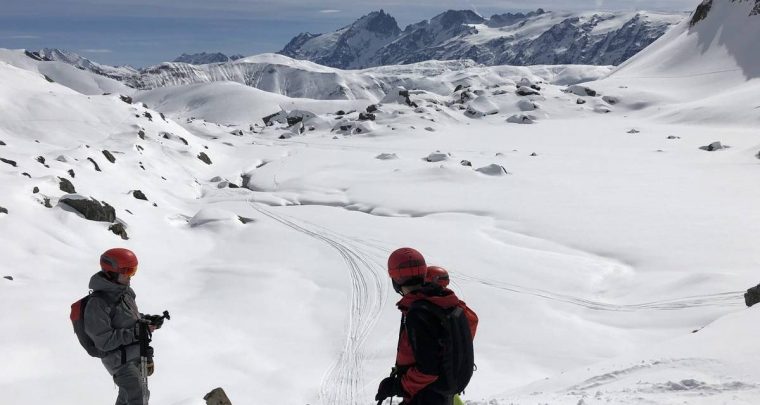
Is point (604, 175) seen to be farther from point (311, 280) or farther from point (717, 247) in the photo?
point (311, 280)

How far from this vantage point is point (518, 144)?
6372 cm

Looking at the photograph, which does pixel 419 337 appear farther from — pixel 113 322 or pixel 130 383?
pixel 130 383

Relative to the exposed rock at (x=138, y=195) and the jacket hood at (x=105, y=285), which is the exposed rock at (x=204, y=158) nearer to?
the exposed rock at (x=138, y=195)

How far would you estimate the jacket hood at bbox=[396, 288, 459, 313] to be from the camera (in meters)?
4.66

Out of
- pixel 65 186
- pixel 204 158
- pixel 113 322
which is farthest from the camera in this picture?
pixel 204 158

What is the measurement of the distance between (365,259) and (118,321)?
55.7ft

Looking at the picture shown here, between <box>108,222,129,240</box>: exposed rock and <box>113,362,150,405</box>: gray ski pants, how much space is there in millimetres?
17572

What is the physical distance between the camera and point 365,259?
23062 mm

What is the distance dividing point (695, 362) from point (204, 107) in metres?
193

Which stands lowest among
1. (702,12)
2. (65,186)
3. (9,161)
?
(65,186)

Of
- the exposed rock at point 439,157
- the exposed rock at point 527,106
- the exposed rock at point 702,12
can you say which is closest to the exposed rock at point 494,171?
the exposed rock at point 439,157

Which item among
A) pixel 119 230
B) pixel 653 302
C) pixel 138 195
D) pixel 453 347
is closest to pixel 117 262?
pixel 453 347

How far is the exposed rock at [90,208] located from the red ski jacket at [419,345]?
2118 centimetres

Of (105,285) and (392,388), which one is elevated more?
(105,285)
